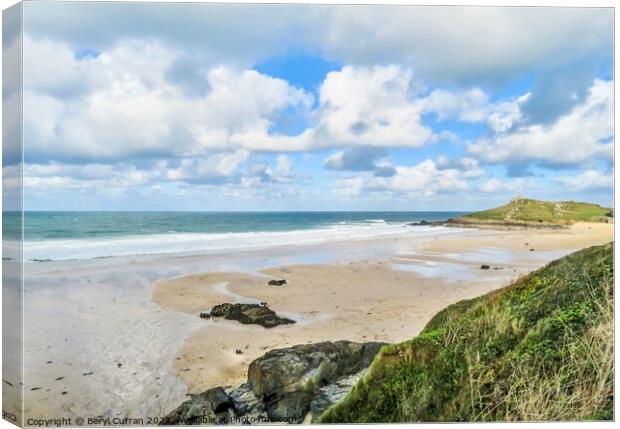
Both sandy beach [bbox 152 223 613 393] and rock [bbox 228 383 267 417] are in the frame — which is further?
sandy beach [bbox 152 223 613 393]

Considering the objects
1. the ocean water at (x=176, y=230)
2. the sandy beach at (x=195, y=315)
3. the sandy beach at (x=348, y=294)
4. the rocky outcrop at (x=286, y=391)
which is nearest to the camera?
the rocky outcrop at (x=286, y=391)

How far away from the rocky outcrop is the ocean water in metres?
2.39

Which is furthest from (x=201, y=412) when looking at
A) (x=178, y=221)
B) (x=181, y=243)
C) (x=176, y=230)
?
(x=178, y=221)

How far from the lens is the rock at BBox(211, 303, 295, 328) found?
19.9 ft

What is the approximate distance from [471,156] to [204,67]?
12.0ft

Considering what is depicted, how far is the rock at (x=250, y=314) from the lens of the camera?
6078mm

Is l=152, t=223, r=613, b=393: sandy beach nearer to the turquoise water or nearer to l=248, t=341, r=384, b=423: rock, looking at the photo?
l=248, t=341, r=384, b=423: rock

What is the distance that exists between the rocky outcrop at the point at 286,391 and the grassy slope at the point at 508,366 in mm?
240

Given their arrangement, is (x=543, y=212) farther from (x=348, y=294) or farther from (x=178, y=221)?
(x=178, y=221)

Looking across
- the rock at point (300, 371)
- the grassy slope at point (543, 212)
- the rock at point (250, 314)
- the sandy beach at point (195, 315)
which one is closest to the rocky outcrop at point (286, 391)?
the rock at point (300, 371)

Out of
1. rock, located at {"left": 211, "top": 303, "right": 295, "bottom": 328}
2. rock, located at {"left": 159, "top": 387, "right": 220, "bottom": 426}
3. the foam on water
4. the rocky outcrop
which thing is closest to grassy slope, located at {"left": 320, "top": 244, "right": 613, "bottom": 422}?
the rocky outcrop

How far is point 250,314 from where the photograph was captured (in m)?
6.21

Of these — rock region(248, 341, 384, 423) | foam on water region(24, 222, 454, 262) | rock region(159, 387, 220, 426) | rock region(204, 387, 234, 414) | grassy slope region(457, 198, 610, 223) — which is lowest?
rock region(159, 387, 220, 426)

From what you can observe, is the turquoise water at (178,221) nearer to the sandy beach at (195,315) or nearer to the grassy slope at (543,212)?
the sandy beach at (195,315)
